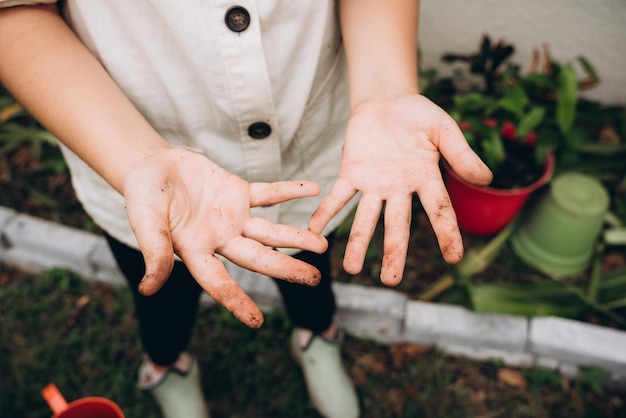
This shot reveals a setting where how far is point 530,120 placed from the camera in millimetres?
2461

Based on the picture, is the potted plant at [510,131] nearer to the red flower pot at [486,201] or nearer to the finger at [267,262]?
the red flower pot at [486,201]

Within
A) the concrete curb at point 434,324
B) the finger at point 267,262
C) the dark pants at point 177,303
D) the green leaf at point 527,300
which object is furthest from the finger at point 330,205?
the green leaf at point 527,300

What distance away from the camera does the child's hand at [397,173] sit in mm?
1163

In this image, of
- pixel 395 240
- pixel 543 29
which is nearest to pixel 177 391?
pixel 395 240

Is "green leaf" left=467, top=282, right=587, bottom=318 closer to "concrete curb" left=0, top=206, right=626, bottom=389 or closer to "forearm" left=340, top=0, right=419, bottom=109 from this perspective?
"concrete curb" left=0, top=206, right=626, bottom=389

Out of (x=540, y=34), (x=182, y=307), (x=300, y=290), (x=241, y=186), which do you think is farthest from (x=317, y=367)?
(x=540, y=34)

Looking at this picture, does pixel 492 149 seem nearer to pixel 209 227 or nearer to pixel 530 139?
pixel 530 139

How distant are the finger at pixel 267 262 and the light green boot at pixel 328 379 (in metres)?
1.16

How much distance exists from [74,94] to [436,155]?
857 mm

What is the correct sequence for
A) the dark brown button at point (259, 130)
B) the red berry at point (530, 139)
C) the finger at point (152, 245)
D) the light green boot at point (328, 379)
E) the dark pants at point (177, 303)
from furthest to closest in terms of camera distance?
1. the red berry at point (530, 139)
2. the light green boot at point (328, 379)
3. the dark pants at point (177, 303)
4. the dark brown button at point (259, 130)
5. the finger at point (152, 245)

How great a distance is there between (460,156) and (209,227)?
60cm

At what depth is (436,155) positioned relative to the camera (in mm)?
1247

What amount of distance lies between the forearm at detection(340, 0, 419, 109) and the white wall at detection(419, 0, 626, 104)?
164 cm

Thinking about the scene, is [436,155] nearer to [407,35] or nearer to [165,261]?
[407,35]
